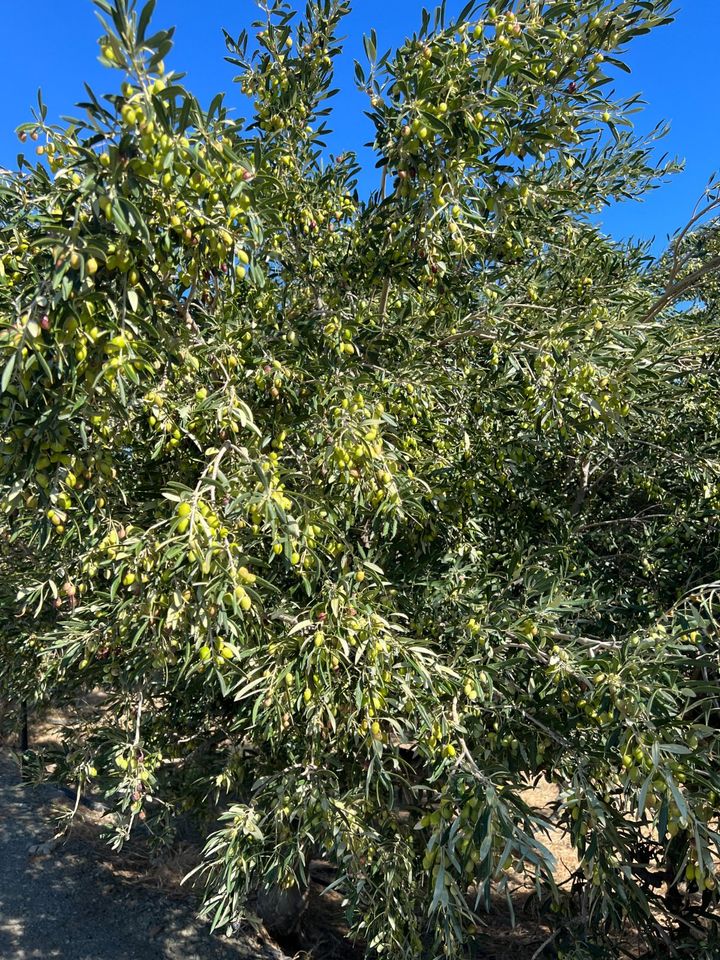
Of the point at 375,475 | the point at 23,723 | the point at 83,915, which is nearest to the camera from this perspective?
the point at 375,475

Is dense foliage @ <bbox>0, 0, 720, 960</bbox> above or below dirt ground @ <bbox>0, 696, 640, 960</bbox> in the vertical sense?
above

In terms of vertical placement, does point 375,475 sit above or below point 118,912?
above

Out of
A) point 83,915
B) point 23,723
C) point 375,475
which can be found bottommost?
point 83,915

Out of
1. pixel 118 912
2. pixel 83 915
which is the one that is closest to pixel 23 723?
pixel 83 915

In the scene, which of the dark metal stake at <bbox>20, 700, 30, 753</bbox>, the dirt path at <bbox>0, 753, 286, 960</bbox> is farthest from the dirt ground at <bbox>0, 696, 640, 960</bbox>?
the dark metal stake at <bbox>20, 700, 30, 753</bbox>

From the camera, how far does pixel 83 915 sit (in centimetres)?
542

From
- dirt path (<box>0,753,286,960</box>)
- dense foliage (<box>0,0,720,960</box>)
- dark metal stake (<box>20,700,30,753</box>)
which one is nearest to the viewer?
dense foliage (<box>0,0,720,960</box>)

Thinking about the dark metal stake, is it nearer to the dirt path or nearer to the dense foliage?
the dirt path

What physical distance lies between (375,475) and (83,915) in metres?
4.79

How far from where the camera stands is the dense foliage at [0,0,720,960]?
224cm

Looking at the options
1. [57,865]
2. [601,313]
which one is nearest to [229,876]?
[601,313]

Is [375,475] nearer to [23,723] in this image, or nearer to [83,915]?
[83,915]

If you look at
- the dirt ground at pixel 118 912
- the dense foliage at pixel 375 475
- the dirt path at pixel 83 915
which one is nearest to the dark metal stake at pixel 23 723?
the dirt ground at pixel 118 912

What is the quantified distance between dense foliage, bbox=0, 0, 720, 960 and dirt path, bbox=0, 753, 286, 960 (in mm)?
1754
